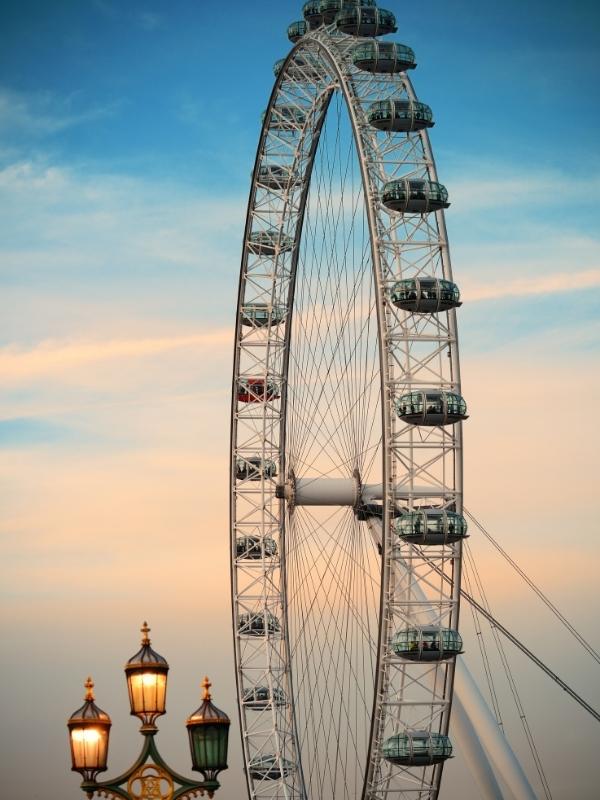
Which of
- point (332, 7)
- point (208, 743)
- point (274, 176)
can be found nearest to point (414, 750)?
point (274, 176)

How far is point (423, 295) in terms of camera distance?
57.3 meters

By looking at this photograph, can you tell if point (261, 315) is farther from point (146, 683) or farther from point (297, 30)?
point (146, 683)

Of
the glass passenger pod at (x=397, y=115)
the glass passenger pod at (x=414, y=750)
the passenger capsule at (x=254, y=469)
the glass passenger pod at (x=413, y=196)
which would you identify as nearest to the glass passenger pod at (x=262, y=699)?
the passenger capsule at (x=254, y=469)

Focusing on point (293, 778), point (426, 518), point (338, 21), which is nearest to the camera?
point (426, 518)

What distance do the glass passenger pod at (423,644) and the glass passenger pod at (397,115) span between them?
609 inches

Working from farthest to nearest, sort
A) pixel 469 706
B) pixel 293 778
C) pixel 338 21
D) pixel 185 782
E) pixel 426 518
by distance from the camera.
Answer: pixel 293 778 < pixel 338 21 < pixel 469 706 < pixel 426 518 < pixel 185 782

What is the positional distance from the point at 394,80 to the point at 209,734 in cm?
3486

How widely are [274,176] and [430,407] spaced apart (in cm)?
1866

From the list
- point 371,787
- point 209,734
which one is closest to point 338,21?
point 371,787

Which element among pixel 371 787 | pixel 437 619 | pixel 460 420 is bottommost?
pixel 371 787

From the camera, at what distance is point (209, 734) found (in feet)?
103

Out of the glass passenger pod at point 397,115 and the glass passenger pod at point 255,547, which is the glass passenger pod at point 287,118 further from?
the glass passenger pod at point 255,547

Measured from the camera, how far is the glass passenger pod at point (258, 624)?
73.0 meters

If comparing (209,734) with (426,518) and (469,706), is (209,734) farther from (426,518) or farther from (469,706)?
(469,706)
